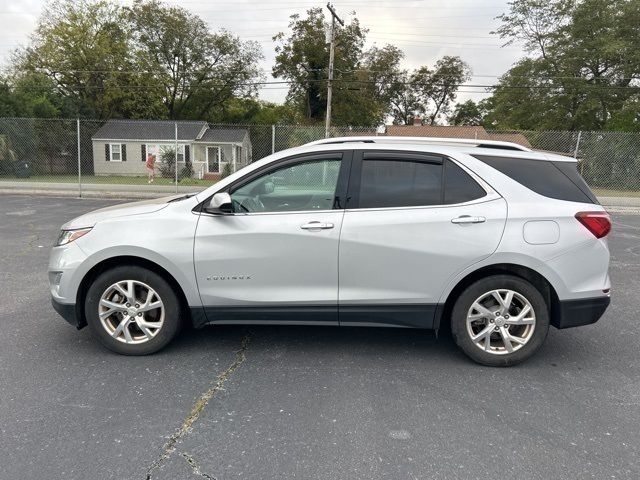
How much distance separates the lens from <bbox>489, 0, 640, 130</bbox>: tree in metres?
33.3

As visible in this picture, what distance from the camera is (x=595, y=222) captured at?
360cm

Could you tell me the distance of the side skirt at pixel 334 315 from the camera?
3688 millimetres

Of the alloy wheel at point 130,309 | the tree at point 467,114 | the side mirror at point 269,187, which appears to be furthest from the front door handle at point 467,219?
the tree at point 467,114

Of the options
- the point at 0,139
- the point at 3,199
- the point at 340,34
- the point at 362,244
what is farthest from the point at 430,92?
the point at 362,244

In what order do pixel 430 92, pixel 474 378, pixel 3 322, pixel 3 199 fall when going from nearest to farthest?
pixel 474 378, pixel 3 322, pixel 3 199, pixel 430 92

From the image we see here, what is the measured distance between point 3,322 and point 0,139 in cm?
2110

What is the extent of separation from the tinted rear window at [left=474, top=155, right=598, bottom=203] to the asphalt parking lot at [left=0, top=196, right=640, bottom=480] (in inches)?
54.8

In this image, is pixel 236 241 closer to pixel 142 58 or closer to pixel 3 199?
pixel 3 199

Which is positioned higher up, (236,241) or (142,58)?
(142,58)

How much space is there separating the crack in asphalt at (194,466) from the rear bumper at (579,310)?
2797mm

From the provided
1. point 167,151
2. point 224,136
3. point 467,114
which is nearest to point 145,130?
point 224,136

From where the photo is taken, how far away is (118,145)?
3709cm

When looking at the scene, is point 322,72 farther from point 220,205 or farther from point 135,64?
point 220,205

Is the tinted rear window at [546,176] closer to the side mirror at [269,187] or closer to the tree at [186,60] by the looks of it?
the side mirror at [269,187]
